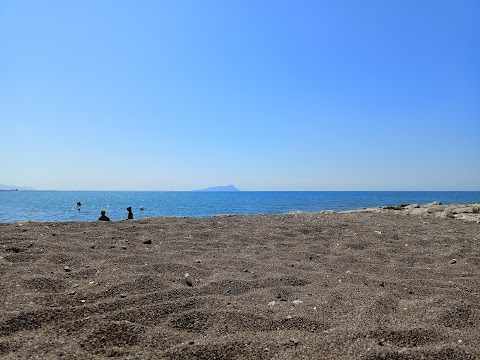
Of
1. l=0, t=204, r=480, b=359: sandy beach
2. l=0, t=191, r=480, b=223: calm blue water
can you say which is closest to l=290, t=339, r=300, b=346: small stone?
l=0, t=204, r=480, b=359: sandy beach

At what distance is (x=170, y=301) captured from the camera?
358 centimetres

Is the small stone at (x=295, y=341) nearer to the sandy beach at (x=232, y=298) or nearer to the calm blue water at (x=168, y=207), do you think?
the sandy beach at (x=232, y=298)

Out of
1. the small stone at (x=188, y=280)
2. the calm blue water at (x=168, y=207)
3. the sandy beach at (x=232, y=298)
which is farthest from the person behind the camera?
the calm blue water at (x=168, y=207)

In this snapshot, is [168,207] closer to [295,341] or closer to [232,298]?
[232,298]

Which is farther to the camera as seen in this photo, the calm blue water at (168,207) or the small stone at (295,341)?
the calm blue water at (168,207)

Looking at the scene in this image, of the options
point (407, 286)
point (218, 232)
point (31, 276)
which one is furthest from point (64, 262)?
point (407, 286)

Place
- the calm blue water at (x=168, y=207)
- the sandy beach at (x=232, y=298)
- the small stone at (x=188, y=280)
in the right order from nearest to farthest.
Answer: the sandy beach at (x=232, y=298)
the small stone at (x=188, y=280)
the calm blue water at (x=168, y=207)

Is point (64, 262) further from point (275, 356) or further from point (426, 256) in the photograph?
point (426, 256)

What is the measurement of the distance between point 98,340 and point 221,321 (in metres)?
1.11

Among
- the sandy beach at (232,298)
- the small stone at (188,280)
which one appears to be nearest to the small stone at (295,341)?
the sandy beach at (232,298)

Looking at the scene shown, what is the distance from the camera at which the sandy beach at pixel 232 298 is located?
8.90 ft

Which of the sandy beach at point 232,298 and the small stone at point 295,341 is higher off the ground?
the sandy beach at point 232,298

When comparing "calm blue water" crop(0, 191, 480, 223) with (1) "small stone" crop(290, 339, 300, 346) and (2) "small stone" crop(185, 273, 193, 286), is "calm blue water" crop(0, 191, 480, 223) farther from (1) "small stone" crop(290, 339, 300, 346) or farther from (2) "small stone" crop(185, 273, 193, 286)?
(1) "small stone" crop(290, 339, 300, 346)

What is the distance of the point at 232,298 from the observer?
12.4ft
